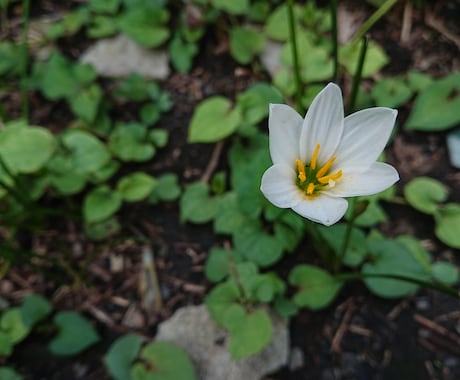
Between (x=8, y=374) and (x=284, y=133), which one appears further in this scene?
(x=8, y=374)

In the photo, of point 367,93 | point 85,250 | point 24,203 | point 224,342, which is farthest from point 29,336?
point 367,93

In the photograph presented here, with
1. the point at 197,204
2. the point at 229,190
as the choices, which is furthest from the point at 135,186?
the point at 229,190

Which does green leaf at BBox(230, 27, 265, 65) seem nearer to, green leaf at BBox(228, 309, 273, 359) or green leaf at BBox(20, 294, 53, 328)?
green leaf at BBox(228, 309, 273, 359)

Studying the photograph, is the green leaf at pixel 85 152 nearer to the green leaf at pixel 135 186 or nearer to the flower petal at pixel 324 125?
the green leaf at pixel 135 186

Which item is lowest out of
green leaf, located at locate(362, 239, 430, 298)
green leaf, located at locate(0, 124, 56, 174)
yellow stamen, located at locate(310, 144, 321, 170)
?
green leaf, located at locate(362, 239, 430, 298)

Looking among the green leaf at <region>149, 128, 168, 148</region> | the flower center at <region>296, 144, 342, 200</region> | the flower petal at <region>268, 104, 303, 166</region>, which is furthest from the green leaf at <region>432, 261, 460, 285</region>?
Answer: the green leaf at <region>149, 128, 168, 148</region>

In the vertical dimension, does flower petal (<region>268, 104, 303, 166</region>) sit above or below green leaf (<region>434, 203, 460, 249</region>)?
above

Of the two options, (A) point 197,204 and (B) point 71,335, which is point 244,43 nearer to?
(A) point 197,204
